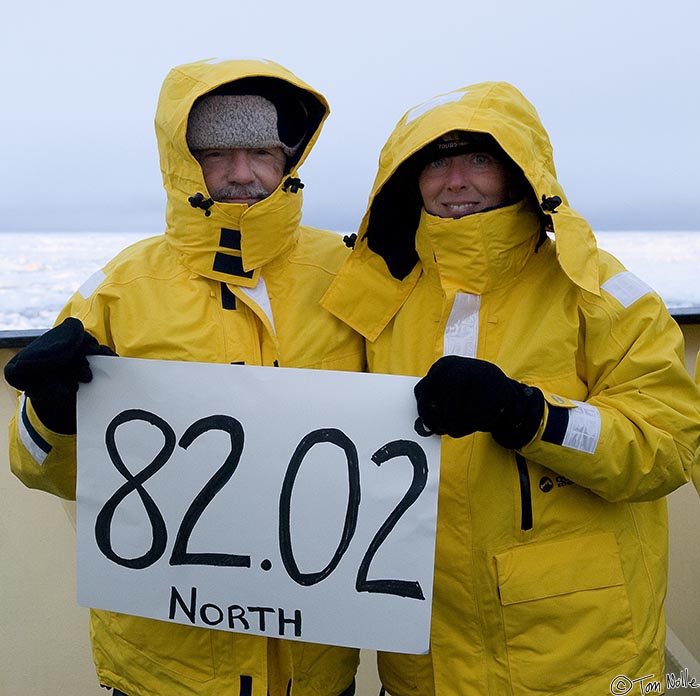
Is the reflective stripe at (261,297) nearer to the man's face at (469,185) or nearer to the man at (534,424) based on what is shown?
the man at (534,424)

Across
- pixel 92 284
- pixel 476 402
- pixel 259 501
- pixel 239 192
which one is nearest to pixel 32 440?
pixel 92 284

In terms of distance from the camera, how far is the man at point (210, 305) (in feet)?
4.68

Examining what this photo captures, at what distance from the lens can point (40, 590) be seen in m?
2.31

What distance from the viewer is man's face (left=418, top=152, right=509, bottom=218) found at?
1.44m

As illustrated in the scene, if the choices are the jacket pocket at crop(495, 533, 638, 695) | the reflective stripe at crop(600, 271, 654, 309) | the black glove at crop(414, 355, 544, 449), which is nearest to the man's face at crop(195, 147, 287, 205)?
the black glove at crop(414, 355, 544, 449)

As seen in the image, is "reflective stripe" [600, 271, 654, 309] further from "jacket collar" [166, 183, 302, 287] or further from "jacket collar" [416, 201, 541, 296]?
"jacket collar" [166, 183, 302, 287]

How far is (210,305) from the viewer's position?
1463 mm

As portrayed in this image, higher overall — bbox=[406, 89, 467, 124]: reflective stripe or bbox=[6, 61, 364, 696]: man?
bbox=[406, 89, 467, 124]: reflective stripe

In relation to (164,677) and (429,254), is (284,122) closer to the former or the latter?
(429,254)

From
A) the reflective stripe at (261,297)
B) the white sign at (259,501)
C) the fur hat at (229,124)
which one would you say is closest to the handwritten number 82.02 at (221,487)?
the white sign at (259,501)

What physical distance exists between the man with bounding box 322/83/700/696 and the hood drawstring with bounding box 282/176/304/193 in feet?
0.64

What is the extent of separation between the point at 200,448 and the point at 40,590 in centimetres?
131

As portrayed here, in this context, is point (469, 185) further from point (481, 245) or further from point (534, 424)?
point (534, 424)

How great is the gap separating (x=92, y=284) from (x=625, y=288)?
3.12ft
